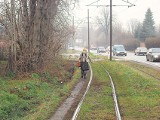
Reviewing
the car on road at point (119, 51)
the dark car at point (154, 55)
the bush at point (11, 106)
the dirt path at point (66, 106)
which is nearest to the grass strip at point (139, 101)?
the dirt path at point (66, 106)

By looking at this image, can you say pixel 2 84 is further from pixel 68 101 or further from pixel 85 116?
pixel 85 116

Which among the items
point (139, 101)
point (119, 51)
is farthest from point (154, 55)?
point (139, 101)

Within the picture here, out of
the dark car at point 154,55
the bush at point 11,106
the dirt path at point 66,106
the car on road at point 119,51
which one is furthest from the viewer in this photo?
the car on road at point 119,51

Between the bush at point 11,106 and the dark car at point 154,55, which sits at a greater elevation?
the dark car at point 154,55

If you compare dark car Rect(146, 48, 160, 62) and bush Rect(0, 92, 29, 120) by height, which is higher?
dark car Rect(146, 48, 160, 62)

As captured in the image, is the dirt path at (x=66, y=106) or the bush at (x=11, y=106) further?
the bush at (x=11, y=106)

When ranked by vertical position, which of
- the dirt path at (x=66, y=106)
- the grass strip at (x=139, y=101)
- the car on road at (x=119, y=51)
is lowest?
the dirt path at (x=66, y=106)

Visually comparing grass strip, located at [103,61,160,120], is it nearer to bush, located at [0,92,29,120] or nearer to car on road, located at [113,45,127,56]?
bush, located at [0,92,29,120]

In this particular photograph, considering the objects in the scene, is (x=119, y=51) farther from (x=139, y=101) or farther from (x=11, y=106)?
(x=11, y=106)

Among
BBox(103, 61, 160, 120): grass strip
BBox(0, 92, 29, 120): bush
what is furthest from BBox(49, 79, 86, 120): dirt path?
BBox(103, 61, 160, 120): grass strip

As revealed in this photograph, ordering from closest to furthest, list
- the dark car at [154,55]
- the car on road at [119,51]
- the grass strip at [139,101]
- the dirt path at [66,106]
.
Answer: the grass strip at [139,101] → the dirt path at [66,106] → the dark car at [154,55] → the car on road at [119,51]

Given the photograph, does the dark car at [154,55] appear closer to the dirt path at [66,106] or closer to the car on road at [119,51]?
the car on road at [119,51]

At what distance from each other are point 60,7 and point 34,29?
7432 millimetres

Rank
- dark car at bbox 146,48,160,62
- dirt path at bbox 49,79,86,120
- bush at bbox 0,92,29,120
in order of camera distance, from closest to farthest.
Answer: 1. dirt path at bbox 49,79,86,120
2. bush at bbox 0,92,29,120
3. dark car at bbox 146,48,160,62
